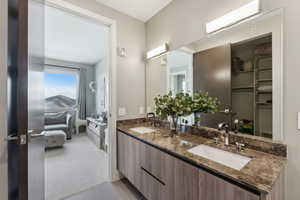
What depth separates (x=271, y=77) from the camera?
1.17 metres

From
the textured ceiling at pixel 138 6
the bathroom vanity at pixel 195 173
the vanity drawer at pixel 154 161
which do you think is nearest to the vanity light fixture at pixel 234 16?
the textured ceiling at pixel 138 6

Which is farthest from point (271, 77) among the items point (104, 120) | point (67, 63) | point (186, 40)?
point (67, 63)

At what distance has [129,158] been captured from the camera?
1872 millimetres

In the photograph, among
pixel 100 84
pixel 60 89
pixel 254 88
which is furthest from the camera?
pixel 100 84

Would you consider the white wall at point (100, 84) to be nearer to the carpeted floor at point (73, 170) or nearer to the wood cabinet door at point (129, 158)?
the carpeted floor at point (73, 170)

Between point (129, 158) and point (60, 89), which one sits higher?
point (60, 89)

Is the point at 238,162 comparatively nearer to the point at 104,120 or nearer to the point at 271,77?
the point at 271,77

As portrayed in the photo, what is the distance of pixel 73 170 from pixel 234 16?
10.8 feet

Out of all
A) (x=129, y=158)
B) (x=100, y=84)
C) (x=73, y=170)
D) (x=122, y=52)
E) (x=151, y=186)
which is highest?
(x=122, y=52)

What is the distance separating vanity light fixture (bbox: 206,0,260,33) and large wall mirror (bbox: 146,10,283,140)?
52 mm

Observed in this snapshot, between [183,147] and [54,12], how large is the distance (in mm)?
2922

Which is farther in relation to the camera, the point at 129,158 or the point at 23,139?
the point at 129,158

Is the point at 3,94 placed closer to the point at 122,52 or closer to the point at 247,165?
the point at 122,52

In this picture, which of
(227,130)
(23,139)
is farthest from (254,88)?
Answer: (23,139)
